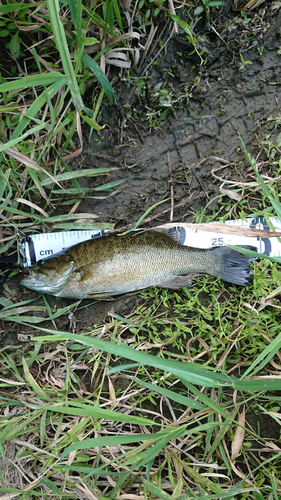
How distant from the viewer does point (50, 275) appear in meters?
3.10

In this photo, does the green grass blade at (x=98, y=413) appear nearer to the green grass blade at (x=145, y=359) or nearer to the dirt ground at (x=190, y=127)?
the green grass blade at (x=145, y=359)

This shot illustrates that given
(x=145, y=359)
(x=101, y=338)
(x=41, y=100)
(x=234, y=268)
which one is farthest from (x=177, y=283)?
(x=41, y=100)

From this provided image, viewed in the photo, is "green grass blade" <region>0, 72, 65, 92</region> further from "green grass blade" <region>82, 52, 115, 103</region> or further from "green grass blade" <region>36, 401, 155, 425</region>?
Answer: "green grass blade" <region>36, 401, 155, 425</region>

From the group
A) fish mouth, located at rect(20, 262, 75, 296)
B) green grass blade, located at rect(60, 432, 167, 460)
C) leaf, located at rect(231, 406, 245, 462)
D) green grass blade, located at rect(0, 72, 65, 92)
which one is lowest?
leaf, located at rect(231, 406, 245, 462)

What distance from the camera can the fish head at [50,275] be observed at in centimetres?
309

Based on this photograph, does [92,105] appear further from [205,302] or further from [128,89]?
[205,302]

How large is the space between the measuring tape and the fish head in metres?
0.12

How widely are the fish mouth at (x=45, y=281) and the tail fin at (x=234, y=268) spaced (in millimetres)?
1284

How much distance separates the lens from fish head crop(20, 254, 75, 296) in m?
3.09

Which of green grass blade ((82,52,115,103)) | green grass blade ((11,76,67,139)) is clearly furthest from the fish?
green grass blade ((82,52,115,103))

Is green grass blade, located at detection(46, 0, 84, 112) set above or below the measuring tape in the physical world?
above

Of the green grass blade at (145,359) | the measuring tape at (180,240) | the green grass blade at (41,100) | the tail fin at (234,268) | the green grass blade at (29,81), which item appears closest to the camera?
the green grass blade at (145,359)

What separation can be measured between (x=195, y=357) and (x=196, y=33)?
2845 millimetres

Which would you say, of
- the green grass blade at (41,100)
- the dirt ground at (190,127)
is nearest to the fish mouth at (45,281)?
the dirt ground at (190,127)
